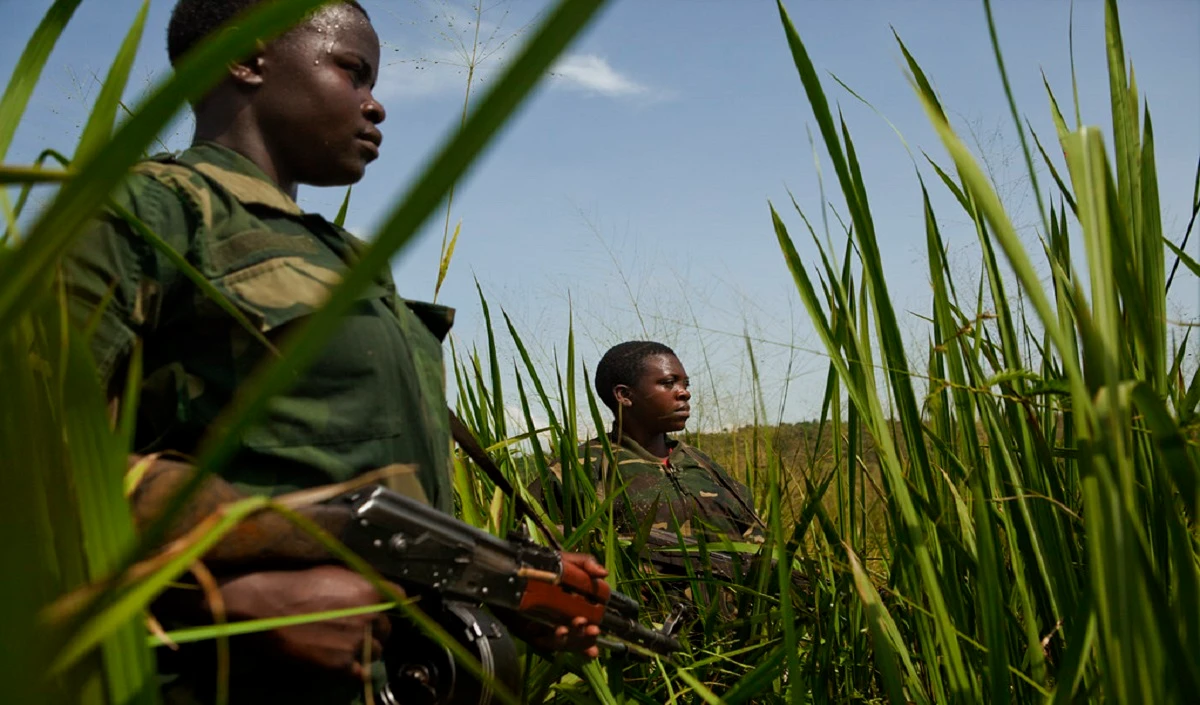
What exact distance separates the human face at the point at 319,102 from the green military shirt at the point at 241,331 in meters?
0.10

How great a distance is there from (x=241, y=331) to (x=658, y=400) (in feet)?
9.51

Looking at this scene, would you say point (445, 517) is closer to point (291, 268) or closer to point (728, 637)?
point (291, 268)

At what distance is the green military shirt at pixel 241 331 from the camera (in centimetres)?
83

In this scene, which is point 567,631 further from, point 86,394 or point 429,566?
point 86,394

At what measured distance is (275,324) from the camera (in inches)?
36.2

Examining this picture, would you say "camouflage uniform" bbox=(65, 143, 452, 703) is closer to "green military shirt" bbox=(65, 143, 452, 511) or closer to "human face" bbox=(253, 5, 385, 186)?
"green military shirt" bbox=(65, 143, 452, 511)

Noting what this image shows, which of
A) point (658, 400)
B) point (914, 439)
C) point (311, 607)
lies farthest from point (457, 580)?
point (658, 400)

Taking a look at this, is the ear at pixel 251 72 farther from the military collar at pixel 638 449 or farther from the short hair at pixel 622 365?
the short hair at pixel 622 365

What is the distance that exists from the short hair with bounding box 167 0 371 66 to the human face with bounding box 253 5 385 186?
69 millimetres

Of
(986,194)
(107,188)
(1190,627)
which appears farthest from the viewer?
(1190,627)

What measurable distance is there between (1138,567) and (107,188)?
1.68 feet

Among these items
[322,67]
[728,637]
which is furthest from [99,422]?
[728,637]

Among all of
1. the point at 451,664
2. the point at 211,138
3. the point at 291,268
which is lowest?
the point at 451,664

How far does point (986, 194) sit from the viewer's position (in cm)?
46
